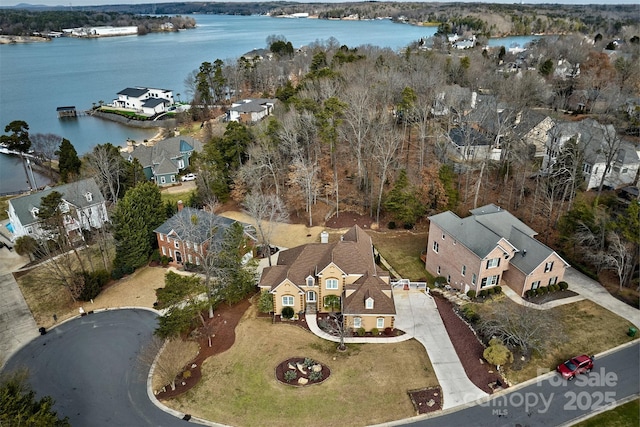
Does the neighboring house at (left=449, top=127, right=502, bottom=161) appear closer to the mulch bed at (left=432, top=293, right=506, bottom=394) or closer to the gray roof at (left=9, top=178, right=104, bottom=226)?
the mulch bed at (left=432, top=293, right=506, bottom=394)

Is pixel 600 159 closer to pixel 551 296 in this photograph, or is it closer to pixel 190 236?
pixel 551 296

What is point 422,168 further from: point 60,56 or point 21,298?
point 60,56

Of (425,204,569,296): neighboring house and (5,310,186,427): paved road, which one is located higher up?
(425,204,569,296): neighboring house

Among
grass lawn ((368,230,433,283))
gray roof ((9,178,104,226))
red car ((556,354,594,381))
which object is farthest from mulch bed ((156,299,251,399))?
gray roof ((9,178,104,226))

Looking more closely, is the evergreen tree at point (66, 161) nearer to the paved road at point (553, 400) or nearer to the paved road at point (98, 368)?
the paved road at point (98, 368)

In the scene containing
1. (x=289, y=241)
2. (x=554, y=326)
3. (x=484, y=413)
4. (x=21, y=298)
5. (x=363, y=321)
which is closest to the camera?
(x=484, y=413)

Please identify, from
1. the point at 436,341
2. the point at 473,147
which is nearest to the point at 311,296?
the point at 436,341

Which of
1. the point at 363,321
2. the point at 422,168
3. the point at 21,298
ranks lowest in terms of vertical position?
the point at 21,298

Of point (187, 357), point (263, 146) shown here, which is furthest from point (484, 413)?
point (263, 146)
